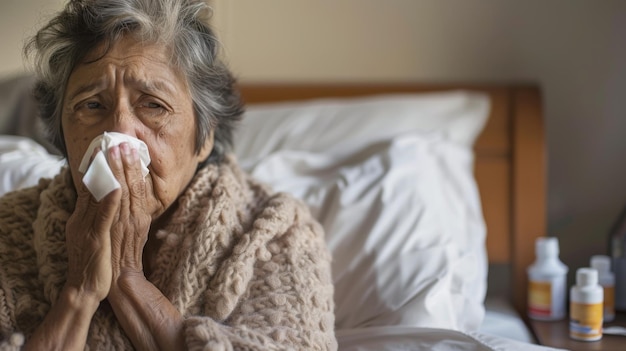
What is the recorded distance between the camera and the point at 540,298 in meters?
1.80

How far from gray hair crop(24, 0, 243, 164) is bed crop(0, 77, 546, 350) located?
41 centimetres

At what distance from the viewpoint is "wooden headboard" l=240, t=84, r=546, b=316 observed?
203 centimetres

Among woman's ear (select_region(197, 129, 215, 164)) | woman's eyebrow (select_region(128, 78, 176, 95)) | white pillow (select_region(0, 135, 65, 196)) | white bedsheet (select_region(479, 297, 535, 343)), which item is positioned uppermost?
woman's eyebrow (select_region(128, 78, 176, 95))

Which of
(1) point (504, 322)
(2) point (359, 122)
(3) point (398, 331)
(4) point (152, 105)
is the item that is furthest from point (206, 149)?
(1) point (504, 322)

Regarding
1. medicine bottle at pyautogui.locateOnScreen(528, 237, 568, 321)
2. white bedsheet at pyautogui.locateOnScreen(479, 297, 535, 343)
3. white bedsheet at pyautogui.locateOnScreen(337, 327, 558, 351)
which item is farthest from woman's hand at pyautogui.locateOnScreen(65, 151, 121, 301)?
medicine bottle at pyautogui.locateOnScreen(528, 237, 568, 321)

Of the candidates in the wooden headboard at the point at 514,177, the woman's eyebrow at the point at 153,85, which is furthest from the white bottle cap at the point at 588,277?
the woman's eyebrow at the point at 153,85

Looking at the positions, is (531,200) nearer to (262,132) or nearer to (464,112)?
(464,112)

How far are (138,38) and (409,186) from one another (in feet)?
2.40

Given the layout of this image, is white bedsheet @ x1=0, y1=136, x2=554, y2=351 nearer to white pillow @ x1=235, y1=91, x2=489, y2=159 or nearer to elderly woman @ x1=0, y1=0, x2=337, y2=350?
elderly woman @ x1=0, y1=0, x2=337, y2=350

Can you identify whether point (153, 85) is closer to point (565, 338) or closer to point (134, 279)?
point (134, 279)

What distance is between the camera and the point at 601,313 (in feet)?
5.32

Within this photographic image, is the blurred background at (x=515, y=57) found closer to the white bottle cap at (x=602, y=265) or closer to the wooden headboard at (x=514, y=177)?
the wooden headboard at (x=514, y=177)

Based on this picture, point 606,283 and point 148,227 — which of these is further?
point 606,283

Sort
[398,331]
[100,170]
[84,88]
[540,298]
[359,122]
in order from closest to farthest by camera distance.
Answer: [100,170] → [84,88] → [398,331] → [540,298] → [359,122]
